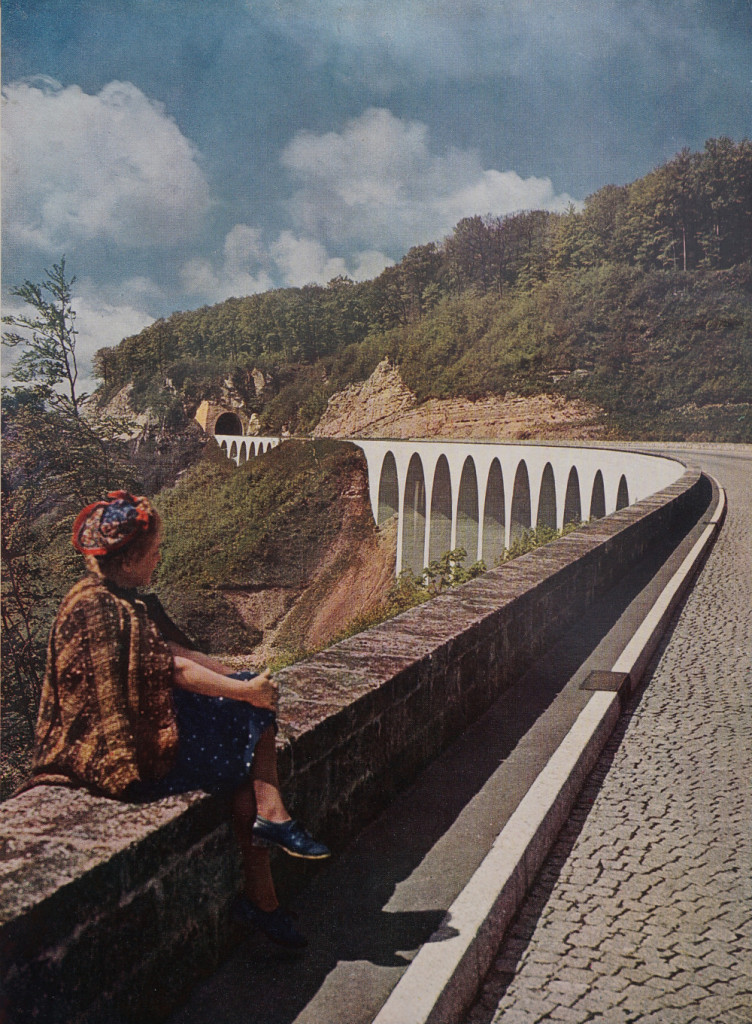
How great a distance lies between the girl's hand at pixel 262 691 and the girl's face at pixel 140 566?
1.10ft

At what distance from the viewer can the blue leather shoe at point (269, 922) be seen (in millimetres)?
2117

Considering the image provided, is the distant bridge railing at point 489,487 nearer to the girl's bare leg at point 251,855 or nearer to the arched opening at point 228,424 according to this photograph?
the girl's bare leg at point 251,855

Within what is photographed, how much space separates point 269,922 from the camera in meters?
2.12

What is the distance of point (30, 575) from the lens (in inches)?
471

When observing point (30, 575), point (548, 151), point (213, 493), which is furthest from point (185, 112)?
point (213, 493)

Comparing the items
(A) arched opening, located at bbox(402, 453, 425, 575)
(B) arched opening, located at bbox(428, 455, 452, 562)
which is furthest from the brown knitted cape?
(A) arched opening, located at bbox(402, 453, 425, 575)

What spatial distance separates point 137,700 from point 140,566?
0.28 meters

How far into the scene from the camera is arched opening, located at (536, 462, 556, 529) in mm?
30814

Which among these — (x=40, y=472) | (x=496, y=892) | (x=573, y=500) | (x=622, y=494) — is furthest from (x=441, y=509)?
(x=496, y=892)

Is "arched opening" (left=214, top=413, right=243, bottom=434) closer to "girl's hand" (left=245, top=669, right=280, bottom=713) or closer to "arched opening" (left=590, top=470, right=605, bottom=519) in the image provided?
"arched opening" (left=590, top=470, right=605, bottom=519)

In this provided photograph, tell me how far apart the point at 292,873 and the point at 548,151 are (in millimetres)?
9677

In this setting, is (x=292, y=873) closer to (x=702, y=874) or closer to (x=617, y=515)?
(x=702, y=874)

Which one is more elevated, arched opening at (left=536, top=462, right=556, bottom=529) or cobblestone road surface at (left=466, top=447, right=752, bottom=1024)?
cobblestone road surface at (left=466, top=447, right=752, bottom=1024)

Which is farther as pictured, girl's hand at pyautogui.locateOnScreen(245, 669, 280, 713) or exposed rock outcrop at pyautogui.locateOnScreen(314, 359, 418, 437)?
exposed rock outcrop at pyautogui.locateOnScreen(314, 359, 418, 437)
